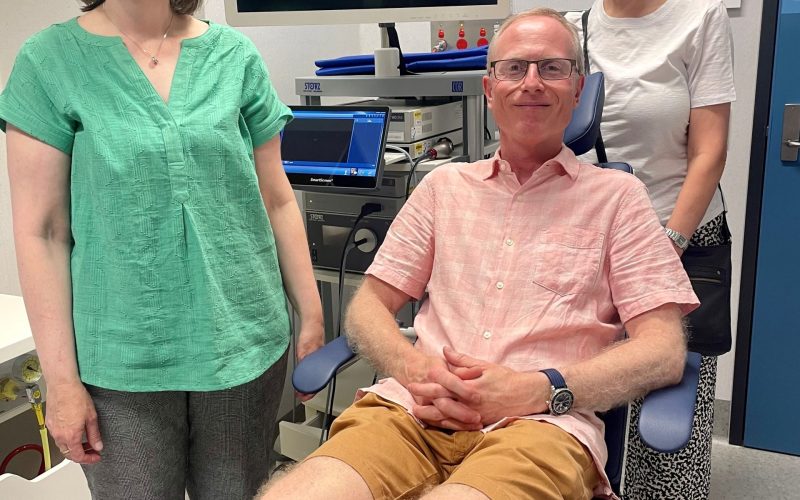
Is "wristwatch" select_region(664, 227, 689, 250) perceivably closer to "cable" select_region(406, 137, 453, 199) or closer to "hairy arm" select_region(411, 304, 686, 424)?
"hairy arm" select_region(411, 304, 686, 424)

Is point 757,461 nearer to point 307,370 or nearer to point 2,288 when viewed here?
point 307,370

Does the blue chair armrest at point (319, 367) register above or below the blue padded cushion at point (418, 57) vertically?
below

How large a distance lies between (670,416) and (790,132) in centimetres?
158

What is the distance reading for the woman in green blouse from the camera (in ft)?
3.80

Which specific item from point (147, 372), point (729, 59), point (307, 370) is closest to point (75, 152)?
point (147, 372)

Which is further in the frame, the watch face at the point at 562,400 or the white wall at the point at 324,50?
the white wall at the point at 324,50

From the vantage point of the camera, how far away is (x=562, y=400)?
132cm

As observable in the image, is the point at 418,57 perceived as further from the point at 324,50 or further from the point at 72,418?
the point at 72,418

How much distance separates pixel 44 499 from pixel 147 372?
2.38ft

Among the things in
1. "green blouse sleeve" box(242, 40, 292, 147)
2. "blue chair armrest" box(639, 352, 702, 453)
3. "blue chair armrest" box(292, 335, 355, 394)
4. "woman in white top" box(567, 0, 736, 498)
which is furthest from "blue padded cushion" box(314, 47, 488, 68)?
"blue chair armrest" box(639, 352, 702, 453)

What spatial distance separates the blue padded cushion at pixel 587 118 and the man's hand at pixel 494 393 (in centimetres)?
52

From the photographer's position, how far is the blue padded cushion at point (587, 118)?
1565 mm

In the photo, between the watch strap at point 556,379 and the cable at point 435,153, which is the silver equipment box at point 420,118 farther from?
the watch strap at point 556,379

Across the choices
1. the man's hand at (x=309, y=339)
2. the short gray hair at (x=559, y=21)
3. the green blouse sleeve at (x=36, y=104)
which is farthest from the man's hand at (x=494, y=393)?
the green blouse sleeve at (x=36, y=104)
